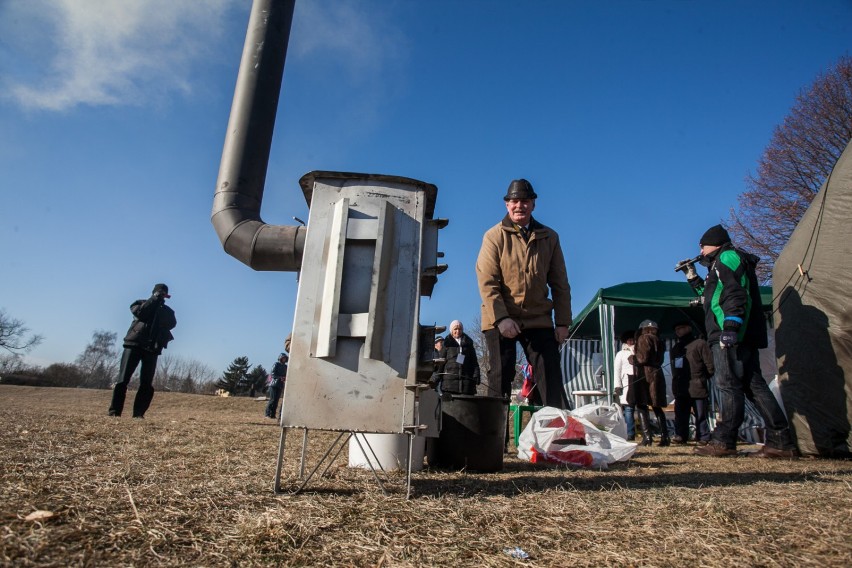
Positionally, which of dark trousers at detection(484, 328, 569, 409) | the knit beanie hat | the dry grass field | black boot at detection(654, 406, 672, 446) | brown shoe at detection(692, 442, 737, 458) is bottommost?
the dry grass field

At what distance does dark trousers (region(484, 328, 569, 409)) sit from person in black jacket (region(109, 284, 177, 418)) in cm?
553

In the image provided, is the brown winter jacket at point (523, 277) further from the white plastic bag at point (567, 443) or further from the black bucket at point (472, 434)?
the white plastic bag at point (567, 443)

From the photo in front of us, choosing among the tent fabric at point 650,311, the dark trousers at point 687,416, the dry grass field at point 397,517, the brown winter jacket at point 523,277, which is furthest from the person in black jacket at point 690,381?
the dry grass field at point 397,517

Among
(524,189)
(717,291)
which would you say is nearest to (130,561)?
(524,189)

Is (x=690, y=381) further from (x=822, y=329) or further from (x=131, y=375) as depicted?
(x=131, y=375)

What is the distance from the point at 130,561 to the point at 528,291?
115 inches

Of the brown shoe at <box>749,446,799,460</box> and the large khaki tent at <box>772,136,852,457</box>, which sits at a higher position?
the large khaki tent at <box>772,136,852,457</box>

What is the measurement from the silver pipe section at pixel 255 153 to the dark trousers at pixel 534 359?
1641 mm

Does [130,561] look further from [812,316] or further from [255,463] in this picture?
[812,316]

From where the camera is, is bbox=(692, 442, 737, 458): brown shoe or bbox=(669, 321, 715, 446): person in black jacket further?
bbox=(669, 321, 715, 446): person in black jacket

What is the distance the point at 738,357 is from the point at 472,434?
9.21 ft

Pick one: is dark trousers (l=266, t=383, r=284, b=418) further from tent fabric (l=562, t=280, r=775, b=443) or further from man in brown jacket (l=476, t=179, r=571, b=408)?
man in brown jacket (l=476, t=179, r=571, b=408)

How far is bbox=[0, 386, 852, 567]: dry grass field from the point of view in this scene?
4.77ft

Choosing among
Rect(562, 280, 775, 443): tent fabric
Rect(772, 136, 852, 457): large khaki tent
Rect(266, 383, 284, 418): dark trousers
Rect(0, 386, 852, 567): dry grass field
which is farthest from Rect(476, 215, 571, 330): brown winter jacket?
Rect(266, 383, 284, 418): dark trousers
